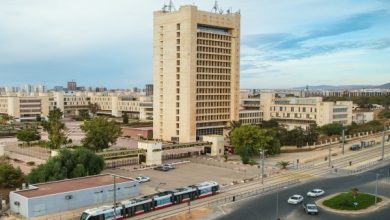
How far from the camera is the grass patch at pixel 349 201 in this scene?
47500mm

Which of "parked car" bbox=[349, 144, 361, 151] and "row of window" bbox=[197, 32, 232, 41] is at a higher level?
"row of window" bbox=[197, 32, 232, 41]

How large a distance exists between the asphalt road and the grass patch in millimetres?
1888

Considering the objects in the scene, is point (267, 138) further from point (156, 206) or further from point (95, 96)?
point (95, 96)

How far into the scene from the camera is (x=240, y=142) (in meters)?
76.4

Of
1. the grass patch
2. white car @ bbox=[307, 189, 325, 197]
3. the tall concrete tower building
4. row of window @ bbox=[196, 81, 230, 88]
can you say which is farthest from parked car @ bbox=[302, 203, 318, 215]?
row of window @ bbox=[196, 81, 230, 88]

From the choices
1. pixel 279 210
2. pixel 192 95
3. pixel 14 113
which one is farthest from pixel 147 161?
pixel 14 113

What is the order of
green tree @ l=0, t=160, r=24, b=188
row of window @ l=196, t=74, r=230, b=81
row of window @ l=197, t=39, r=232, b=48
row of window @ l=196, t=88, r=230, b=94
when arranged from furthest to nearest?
row of window @ l=196, t=88, r=230, b=94, row of window @ l=196, t=74, r=230, b=81, row of window @ l=197, t=39, r=232, b=48, green tree @ l=0, t=160, r=24, b=188

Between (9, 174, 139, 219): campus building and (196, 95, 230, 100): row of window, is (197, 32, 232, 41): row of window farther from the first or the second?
(9, 174, 139, 219): campus building

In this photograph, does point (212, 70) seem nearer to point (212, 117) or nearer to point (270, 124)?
point (212, 117)

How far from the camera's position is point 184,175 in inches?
2473

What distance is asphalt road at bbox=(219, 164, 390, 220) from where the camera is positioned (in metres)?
44.0

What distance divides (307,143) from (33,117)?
4038 inches

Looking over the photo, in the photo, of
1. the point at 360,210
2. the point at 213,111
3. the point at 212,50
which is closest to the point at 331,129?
the point at 213,111

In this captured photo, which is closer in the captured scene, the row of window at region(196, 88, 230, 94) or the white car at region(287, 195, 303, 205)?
the white car at region(287, 195, 303, 205)
